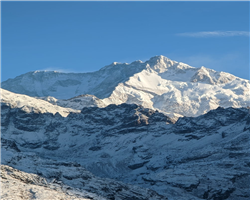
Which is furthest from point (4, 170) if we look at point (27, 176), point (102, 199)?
point (102, 199)

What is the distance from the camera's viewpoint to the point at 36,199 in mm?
144125

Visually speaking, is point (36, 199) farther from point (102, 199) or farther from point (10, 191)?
point (102, 199)

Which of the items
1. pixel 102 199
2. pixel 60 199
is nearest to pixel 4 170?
pixel 102 199

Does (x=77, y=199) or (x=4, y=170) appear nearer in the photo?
(x=77, y=199)

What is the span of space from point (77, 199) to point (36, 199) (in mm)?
12207

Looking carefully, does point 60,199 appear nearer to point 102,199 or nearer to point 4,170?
point 102,199

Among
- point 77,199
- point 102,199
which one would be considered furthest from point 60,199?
point 102,199

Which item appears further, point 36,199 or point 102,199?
point 102,199

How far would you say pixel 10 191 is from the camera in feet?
488

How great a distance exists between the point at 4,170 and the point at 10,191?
→ 4819cm

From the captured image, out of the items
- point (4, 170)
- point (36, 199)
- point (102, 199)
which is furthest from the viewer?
point (4, 170)

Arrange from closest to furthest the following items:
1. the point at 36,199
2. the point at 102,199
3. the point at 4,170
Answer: the point at 36,199, the point at 102,199, the point at 4,170

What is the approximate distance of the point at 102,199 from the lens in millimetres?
183000

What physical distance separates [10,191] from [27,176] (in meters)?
50.7
